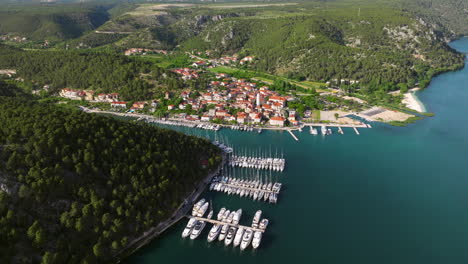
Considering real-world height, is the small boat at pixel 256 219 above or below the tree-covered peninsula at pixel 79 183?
below

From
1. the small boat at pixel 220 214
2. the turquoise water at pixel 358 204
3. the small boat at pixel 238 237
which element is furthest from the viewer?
the small boat at pixel 220 214

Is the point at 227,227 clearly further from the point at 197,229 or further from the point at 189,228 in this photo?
the point at 189,228

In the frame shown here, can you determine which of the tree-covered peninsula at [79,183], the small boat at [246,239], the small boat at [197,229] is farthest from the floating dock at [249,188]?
the small boat at [197,229]

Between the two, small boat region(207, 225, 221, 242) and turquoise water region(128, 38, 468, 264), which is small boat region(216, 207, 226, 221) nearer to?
small boat region(207, 225, 221, 242)

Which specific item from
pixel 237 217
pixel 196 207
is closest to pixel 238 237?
pixel 237 217

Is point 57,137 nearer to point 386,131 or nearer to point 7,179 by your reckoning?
point 7,179

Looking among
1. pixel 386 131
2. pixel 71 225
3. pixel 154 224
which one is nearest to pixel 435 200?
pixel 386 131

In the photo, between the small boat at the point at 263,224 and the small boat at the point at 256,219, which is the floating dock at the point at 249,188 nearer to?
the small boat at the point at 256,219
